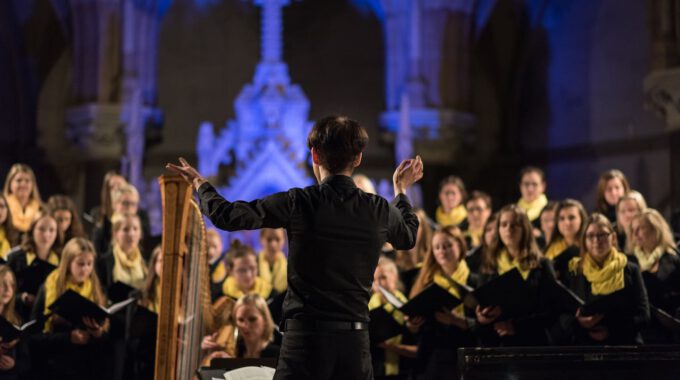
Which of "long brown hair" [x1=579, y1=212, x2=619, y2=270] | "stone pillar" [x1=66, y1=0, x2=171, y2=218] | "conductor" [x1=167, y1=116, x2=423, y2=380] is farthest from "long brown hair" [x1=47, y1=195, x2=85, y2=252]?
"stone pillar" [x1=66, y1=0, x2=171, y2=218]

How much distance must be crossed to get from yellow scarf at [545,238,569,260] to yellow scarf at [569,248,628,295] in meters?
0.44

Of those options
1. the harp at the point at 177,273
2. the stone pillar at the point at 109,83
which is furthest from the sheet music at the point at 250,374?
the stone pillar at the point at 109,83

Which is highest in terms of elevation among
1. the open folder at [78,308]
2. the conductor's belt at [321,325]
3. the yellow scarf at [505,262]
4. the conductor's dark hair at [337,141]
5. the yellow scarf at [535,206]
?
the yellow scarf at [535,206]

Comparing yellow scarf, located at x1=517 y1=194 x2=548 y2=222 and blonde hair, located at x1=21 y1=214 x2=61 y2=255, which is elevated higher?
yellow scarf, located at x1=517 y1=194 x2=548 y2=222

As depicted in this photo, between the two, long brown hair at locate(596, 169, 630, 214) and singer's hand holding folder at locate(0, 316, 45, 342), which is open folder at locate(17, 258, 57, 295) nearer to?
singer's hand holding folder at locate(0, 316, 45, 342)

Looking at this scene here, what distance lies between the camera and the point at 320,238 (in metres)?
2.71

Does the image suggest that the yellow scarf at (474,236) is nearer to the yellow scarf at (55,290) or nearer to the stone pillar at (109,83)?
the yellow scarf at (55,290)

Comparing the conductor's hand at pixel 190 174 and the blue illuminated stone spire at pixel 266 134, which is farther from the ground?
the blue illuminated stone spire at pixel 266 134

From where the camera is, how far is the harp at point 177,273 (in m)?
3.12

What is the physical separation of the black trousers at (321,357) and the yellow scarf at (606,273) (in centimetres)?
254

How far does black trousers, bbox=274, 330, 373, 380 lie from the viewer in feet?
8.66

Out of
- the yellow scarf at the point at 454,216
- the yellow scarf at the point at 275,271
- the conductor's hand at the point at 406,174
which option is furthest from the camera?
the yellow scarf at the point at 454,216

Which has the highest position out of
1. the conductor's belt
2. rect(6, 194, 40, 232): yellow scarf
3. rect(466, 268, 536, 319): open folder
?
rect(6, 194, 40, 232): yellow scarf

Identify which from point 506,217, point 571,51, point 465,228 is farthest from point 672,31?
point 506,217
